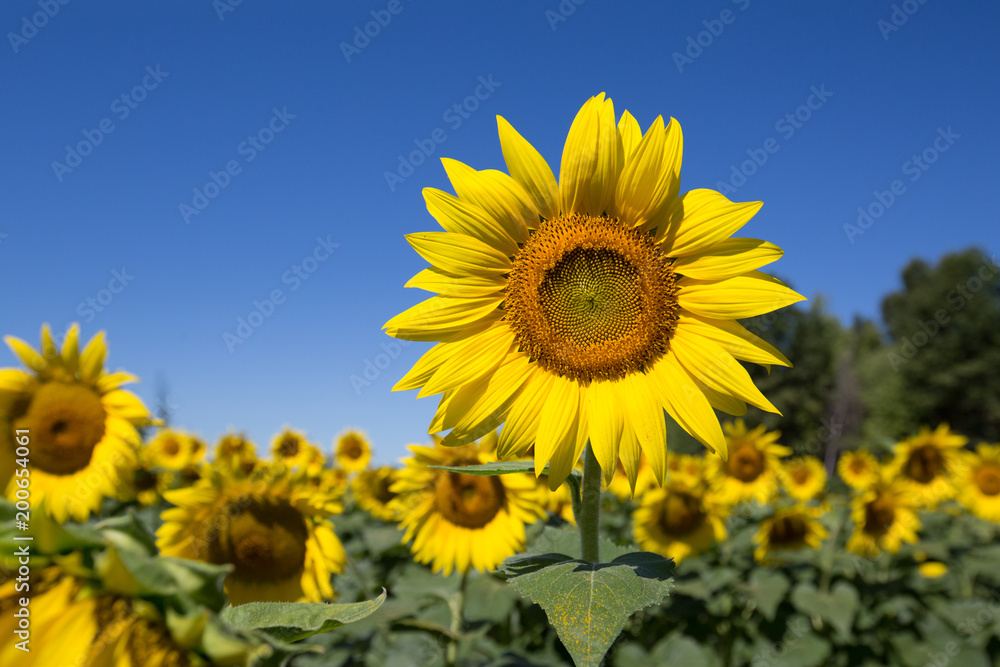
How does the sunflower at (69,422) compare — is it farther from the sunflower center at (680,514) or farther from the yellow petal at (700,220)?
the sunflower center at (680,514)

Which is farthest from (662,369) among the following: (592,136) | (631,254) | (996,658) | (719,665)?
(996,658)

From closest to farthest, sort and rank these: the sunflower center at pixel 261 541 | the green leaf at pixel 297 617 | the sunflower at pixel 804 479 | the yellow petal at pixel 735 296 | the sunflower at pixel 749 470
A: the green leaf at pixel 297 617, the yellow petal at pixel 735 296, the sunflower center at pixel 261 541, the sunflower at pixel 749 470, the sunflower at pixel 804 479

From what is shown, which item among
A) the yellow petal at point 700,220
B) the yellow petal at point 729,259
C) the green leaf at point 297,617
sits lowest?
the green leaf at point 297,617

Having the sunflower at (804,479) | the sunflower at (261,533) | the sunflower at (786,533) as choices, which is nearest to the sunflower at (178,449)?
the sunflower at (261,533)

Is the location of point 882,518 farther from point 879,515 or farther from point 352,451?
point 352,451

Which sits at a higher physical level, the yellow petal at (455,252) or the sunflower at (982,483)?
the sunflower at (982,483)

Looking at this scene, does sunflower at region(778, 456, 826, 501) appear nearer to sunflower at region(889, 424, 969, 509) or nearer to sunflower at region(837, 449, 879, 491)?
sunflower at region(837, 449, 879, 491)

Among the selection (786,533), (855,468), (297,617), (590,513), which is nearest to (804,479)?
(855,468)
